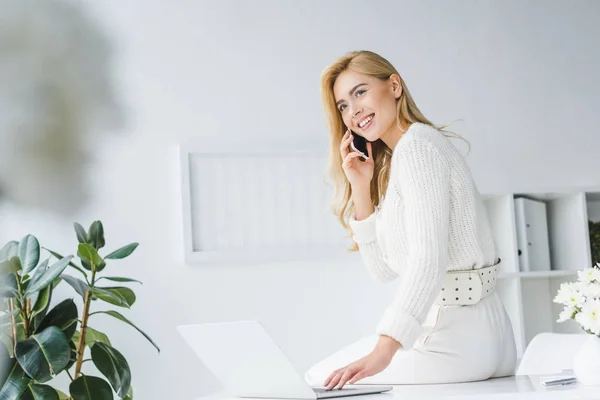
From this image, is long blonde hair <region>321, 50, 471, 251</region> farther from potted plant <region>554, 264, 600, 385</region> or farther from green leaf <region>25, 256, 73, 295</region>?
green leaf <region>25, 256, 73, 295</region>

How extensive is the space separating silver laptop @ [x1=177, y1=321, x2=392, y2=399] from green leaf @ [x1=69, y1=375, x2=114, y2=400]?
1.14 m

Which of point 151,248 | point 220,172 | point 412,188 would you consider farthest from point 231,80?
point 412,188

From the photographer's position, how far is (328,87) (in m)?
2.01

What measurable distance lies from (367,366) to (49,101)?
4.15ft

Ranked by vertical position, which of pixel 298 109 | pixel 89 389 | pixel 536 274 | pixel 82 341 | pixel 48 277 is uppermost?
A: pixel 298 109

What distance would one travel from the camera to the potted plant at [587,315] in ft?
4.40

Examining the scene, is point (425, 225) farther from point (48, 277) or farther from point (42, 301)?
point (42, 301)

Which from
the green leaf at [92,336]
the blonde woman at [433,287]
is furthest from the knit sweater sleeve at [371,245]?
the green leaf at [92,336]

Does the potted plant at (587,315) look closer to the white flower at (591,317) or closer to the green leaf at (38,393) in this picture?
the white flower at (591,317)

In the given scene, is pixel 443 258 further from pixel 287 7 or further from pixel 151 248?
pixel 287 7

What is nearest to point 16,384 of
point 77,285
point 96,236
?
point 77,285

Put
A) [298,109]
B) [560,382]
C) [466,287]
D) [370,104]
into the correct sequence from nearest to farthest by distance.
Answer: [560,382] < [466,287] < [370,104] < [298,109]

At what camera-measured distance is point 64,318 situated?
2447mm

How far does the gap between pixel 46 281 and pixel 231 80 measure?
48.6 inches
